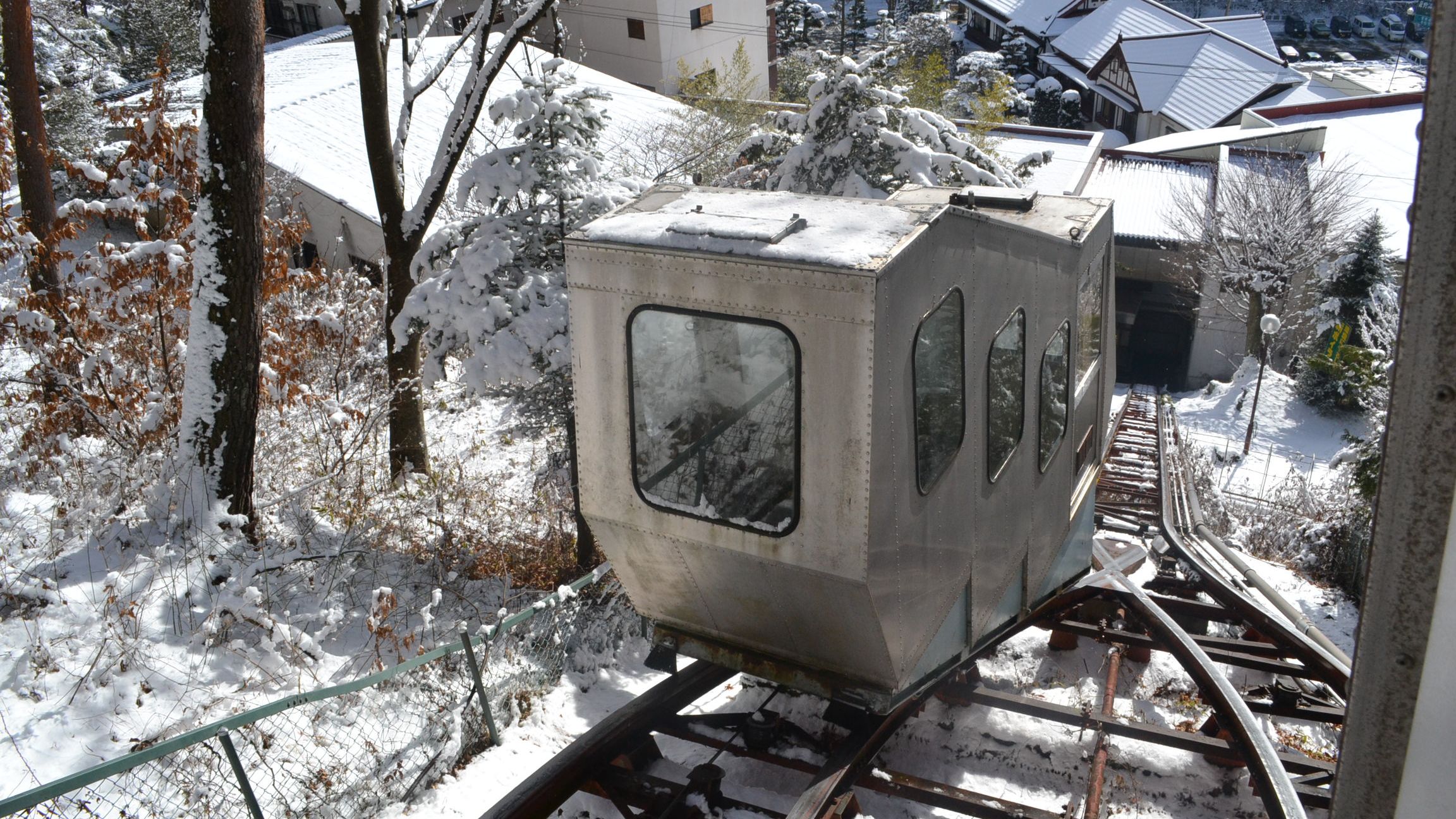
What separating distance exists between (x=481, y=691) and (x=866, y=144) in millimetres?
7459

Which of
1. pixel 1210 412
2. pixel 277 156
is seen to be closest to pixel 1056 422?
pixel 277 156

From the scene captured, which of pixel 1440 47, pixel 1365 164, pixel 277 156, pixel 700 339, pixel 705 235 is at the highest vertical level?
pixel 1440 47

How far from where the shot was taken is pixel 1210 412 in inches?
1022

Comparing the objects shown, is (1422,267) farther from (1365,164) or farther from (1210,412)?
(1365,164)

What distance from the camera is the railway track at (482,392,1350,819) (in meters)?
4.53

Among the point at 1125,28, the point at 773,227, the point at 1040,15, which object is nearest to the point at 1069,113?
the point at 1125,28

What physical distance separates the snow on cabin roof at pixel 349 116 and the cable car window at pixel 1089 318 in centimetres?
1442

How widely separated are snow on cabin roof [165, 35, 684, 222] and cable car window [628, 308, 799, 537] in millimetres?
15510

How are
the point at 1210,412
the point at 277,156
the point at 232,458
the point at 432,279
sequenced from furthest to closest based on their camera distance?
the point at 1210,412
the point at 277,156
the point at 432,279
the point at 232,458

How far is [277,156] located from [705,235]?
70.3ft

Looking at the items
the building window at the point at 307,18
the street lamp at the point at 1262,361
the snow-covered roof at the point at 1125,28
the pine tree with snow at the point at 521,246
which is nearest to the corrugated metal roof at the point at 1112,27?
the snow-covered roof at the point at 1125,28

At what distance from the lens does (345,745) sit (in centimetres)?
518

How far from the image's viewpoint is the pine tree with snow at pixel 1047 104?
159ft

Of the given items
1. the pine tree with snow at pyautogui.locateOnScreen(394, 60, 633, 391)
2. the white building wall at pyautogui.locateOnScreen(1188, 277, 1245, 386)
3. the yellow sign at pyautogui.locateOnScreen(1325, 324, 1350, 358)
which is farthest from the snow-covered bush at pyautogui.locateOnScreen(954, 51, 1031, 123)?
the pine tree with snow at pyautogui.locateOnScreen(394, 60, 633, 391)
